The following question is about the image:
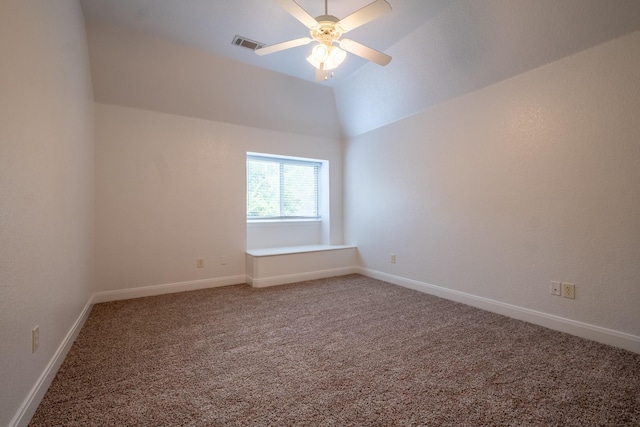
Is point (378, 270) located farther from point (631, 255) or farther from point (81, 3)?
point (81, 3)

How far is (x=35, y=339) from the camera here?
141 centimetres

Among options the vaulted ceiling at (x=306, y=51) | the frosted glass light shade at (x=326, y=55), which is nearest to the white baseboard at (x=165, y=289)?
the vaulted ceiling at (x=306, y=51)

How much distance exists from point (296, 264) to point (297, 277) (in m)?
0.18

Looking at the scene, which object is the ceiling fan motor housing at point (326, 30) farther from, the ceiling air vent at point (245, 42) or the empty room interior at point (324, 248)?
the ceiling air vent at point (245, 42)

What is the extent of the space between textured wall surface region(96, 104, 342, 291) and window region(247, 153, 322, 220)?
1.44ft

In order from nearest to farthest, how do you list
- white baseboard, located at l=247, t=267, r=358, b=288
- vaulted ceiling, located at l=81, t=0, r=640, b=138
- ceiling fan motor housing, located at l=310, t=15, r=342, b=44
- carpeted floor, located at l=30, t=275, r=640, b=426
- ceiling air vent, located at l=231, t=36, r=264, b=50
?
carpeted floor, located at l=30, t=275, r=640, b=426 < ceiling fan motor housing, located at l=310, t=15, r=342, b=44 < vaulted ceiling, located at l=81, t=0, r=640, b=138 < ceiling air vent, located at l=231, t=36, r=264, b=50 < white baseboard, located at l=247, t=267, r=358, b=288

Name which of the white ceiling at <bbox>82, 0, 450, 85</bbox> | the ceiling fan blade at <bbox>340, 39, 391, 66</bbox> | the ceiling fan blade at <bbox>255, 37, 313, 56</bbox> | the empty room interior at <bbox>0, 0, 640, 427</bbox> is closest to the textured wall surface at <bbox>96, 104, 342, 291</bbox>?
the empty room interior at <bbox>0, 0, 640, 427</bbox>

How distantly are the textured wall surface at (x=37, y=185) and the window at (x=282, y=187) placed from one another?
2226 mm

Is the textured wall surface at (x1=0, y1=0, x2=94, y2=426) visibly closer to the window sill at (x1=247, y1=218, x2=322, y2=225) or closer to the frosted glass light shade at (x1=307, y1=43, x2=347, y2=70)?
the frosted glass light shade at (x1=307, y1=43, x2=347, y2=70)

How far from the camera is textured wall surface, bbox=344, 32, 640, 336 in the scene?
1995 mm

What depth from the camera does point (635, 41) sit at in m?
1.92

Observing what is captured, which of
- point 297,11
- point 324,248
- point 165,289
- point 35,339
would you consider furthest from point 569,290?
point 165,289

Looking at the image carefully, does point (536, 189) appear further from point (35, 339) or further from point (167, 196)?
point (167, 196)

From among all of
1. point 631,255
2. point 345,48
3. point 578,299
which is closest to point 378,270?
point 578,299
